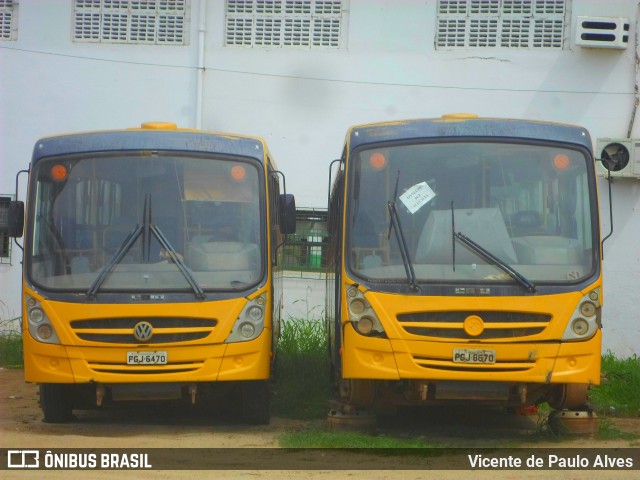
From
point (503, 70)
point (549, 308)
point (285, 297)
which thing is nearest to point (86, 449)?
point (549, 308)

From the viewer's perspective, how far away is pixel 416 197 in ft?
28.7

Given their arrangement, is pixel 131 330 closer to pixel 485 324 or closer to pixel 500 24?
pixel 485 324

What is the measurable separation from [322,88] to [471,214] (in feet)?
22.1

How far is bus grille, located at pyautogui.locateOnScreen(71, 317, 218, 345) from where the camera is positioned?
8.84 m

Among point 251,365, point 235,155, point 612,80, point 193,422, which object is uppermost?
point 612,80

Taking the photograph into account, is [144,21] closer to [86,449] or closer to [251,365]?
[251,365]

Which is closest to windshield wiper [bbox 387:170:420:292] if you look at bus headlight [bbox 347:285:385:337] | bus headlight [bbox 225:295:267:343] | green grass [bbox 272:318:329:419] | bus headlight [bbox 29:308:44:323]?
bus headlight [bbox 347:285:385:337]

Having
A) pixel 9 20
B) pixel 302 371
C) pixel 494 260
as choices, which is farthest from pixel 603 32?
pixel 9 20

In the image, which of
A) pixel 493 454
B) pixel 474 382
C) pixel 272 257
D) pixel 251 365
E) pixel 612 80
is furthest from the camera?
pixel 612 80

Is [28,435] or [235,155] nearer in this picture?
[28,435]

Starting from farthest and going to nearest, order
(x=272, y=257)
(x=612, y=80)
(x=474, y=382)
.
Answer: (x=612, y=80)
(x=272, y=257)
(x=474, y=382)

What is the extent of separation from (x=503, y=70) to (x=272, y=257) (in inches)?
253

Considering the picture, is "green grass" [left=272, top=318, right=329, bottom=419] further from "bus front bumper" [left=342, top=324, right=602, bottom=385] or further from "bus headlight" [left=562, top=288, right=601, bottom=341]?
"bus headlight" [left=562, top=288, right=601, bottom=341]

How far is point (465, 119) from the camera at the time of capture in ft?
29.6
